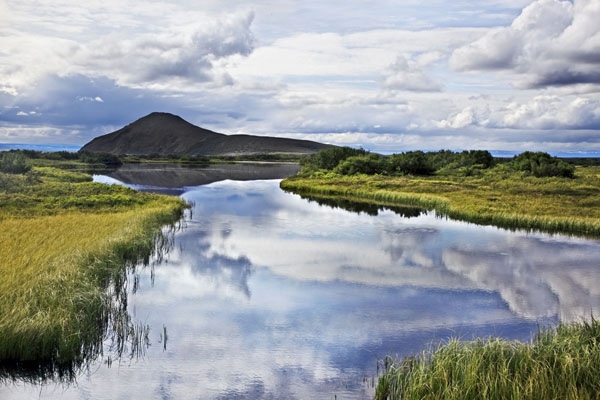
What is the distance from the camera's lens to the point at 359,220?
→ 43875 millimetres

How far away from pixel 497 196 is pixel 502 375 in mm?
48682

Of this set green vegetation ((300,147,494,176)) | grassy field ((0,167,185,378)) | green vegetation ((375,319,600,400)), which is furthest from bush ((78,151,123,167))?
green vegetation ((375,319,600,400))

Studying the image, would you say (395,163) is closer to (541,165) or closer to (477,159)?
(477,159)

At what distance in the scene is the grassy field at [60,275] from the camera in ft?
40.3

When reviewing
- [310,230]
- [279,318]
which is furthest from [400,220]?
[279,318]

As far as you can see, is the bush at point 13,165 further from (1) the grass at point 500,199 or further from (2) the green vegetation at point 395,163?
(2) the green vegetation at point 395,163

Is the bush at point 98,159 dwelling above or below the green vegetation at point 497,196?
above

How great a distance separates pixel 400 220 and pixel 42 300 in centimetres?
3443

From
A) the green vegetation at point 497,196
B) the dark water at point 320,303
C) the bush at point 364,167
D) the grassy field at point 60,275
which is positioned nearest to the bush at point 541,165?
the green vegetation at point 497,196

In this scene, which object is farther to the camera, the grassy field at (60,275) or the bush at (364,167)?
the bush at (364,167)

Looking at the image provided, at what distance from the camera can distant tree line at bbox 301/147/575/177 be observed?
3314 inches

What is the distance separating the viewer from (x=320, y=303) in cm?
1878

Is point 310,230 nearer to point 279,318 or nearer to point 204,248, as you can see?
point 204,248

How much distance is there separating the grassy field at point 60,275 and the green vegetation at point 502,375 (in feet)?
27.0
